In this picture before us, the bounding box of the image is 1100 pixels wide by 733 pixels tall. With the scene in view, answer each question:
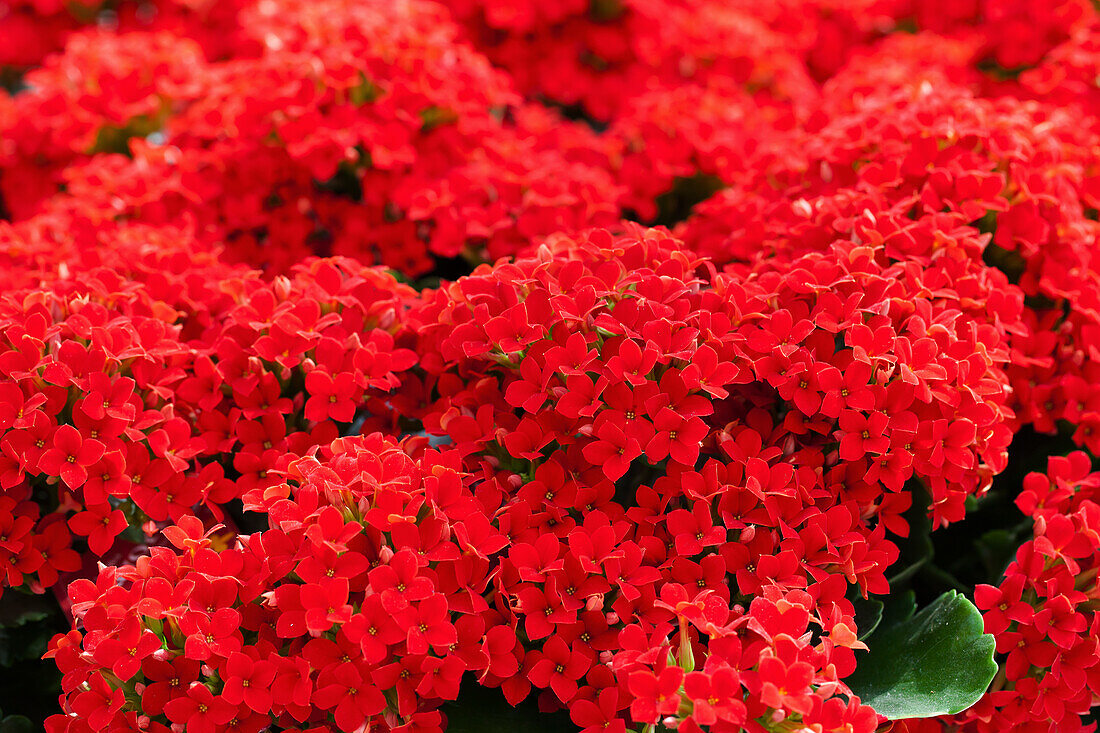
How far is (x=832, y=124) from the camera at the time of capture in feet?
6.79

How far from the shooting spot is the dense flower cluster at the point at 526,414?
1.15 m

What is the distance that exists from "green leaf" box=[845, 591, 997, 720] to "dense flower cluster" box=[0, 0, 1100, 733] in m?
0.06

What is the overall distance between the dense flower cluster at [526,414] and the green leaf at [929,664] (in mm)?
62

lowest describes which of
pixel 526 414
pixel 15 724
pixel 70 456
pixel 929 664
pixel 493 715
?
pixel 15 724

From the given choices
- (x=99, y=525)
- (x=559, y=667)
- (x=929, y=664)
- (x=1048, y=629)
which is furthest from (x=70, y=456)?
(x=1048, y=629)

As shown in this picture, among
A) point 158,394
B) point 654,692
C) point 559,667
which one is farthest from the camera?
point 158,394

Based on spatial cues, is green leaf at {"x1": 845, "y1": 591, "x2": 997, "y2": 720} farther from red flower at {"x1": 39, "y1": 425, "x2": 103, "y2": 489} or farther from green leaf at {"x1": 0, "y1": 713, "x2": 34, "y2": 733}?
green leaf at {"x1": 0, "y1": 713, "x2": 34, "y2": 733}

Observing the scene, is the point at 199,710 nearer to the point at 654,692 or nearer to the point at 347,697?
the point at 347,697

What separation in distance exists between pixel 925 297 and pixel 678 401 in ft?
1.57

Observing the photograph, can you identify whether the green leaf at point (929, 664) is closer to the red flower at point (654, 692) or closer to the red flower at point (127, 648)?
the red flower at point (654, 692)

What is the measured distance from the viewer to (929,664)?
1.33m

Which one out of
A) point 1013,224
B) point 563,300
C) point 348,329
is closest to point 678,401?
point 563,300

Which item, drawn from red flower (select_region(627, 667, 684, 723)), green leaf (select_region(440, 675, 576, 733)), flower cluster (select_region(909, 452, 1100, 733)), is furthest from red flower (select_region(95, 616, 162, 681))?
flower cluster (select_region(909, 452, 1100, 733))

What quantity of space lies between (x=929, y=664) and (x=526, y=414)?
0.68m
